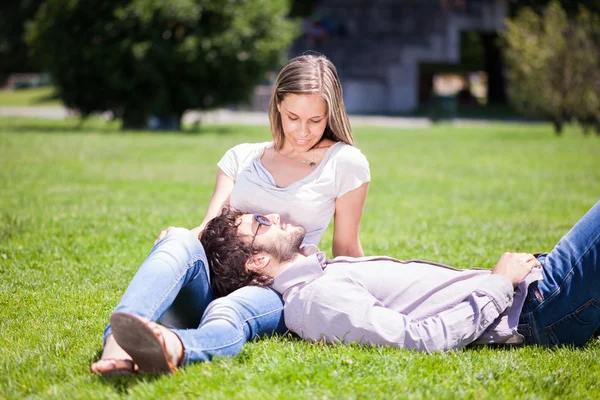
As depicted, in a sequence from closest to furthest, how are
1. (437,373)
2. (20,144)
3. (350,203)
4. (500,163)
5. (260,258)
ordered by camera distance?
(437,373) → (260,258) → (350,203) → (500,163) → (20,144)

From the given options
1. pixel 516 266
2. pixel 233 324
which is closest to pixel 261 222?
pixel 233 324

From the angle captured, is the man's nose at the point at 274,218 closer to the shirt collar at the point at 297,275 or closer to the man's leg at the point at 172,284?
the shirt collar at the point at 297,275

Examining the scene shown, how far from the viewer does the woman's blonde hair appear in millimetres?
4328

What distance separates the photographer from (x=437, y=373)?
3523 millimetres

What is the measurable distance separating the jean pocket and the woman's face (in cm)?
165

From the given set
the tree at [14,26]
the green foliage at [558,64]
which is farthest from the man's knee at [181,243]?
the tree at [14,26]

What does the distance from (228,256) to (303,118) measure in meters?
0.93

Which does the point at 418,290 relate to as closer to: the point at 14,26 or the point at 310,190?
the point at 310,190

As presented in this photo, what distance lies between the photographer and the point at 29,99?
39.3m

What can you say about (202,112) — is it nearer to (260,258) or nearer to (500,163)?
(500,163)

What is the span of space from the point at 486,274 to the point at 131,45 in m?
17.0

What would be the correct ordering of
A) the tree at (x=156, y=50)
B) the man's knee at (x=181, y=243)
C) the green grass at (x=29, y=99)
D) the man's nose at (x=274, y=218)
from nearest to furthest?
the man's knee at (x=181, y=243), the man's nose at (x=274, y=218), the tree at (x=156, y=50), the green grass at (x=29, y=99)

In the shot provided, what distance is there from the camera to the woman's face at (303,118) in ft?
14.2

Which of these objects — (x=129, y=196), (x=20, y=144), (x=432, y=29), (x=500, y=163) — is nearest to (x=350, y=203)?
(x=129, y=196)
